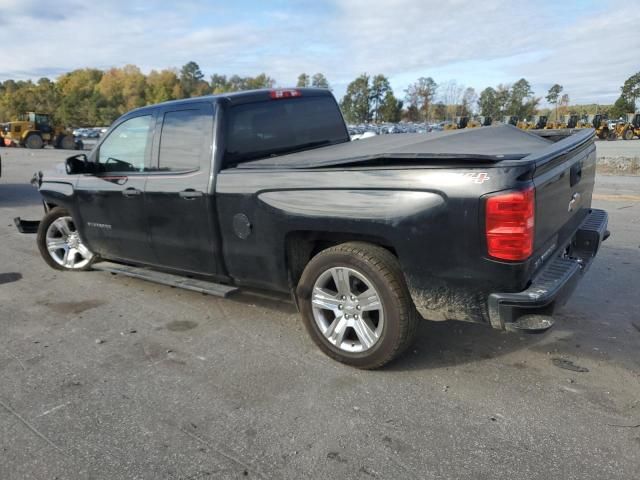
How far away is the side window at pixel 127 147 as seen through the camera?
4.57m

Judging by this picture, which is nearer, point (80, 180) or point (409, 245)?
point (409, 245)

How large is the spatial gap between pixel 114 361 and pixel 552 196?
10.3ft

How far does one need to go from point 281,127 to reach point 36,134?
1368 inches

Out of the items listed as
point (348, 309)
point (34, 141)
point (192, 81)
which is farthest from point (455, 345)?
point (192, 81)

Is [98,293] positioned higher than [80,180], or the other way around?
[80,180]

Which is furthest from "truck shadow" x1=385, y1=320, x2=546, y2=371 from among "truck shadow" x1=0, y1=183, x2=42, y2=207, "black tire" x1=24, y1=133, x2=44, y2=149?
"black tire" x1=24, y1=133, x2=44, y2=149

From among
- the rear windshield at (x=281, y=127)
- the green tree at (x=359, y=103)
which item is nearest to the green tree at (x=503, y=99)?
the green tree at (x=359, y=103)

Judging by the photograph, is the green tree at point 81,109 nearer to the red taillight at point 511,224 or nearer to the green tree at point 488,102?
the green tree at point 488,102

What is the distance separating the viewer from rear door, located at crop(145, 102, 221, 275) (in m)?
3.99

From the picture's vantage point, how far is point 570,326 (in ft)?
13.1

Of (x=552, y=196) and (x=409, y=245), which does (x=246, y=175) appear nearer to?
(x=409, y=245)

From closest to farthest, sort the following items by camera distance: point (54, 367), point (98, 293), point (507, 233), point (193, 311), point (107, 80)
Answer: point (507, 233), point (54, 367), point (193, 311), point (98, 293), point (107, 80)

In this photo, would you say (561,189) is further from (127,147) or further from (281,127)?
(127,147)

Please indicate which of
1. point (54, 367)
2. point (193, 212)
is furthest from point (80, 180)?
point (54, 367)
